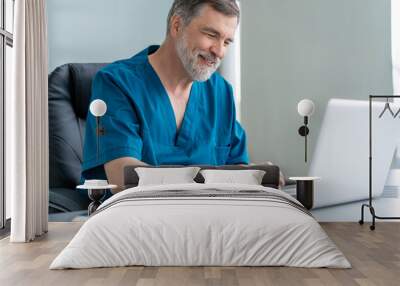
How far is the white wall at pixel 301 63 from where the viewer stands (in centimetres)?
636

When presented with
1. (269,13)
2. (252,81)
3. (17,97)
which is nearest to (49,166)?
(17,97)

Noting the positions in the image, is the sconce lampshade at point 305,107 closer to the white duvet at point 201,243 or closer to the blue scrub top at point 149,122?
the blue scrub top at point 149,122

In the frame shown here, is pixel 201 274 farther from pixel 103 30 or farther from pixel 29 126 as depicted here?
pixel 103 30

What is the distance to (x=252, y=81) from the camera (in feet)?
20.9

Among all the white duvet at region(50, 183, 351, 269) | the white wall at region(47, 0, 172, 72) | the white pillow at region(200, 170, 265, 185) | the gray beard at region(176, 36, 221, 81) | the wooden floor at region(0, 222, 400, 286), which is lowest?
the wooden floor at region(0, 222, 400, 286)

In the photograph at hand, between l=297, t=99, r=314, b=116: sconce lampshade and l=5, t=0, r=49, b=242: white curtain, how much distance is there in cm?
239

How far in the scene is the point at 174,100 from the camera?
6090mm

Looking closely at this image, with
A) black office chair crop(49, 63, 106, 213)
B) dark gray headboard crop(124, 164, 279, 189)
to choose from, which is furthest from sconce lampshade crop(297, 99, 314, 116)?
black office chair crop(49, 63, 106, 213)

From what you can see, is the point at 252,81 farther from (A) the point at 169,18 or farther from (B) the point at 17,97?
(B) the point at 17,97

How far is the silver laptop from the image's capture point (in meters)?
6.37

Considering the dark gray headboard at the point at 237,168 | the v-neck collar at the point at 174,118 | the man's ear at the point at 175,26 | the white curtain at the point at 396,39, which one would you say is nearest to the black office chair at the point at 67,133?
the dark gray headboard at the point at 237,168

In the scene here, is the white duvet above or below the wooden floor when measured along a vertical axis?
above

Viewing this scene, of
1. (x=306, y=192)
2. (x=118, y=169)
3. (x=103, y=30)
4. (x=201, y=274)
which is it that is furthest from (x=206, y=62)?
(x=201, y=274)

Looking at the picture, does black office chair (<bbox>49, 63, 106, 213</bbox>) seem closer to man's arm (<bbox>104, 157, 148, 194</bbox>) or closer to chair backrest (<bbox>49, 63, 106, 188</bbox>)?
chair backrest (<bbox>49, 63, 106, 188</bbox>)
